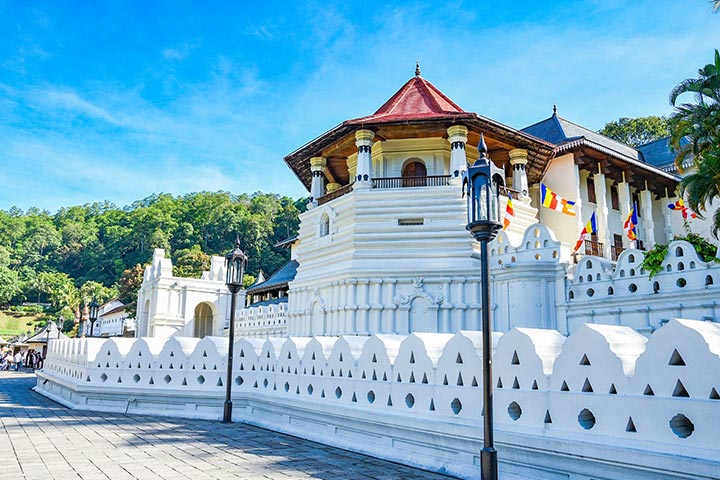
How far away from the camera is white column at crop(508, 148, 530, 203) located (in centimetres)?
2102

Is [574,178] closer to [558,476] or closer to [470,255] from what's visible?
[470,255]

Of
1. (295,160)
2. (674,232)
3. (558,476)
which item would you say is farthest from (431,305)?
(674,232)

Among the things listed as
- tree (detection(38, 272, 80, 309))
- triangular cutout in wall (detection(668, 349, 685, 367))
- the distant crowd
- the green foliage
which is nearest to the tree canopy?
tree (detection(38, 272, 80, 309))

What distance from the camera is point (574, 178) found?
912 inches

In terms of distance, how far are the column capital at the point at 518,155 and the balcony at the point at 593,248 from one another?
4451 millimetres

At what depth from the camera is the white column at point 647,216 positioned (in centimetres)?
2673

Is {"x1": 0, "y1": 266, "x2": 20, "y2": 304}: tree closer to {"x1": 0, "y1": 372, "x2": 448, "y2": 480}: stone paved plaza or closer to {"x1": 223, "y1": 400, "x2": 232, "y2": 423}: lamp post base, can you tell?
{"x1": 0, "y1": 372, "x2": 448, "y2": 480}: stone paved plaza

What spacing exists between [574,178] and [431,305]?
961 cm

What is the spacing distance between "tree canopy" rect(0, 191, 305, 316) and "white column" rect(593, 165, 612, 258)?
43.0 meters

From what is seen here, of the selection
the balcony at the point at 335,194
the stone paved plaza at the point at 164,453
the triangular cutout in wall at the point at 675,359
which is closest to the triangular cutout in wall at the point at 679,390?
the triangular cutout in wall at the point at 675,359

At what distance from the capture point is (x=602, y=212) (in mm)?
23672

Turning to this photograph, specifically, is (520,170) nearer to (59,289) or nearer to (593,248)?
(593,248)

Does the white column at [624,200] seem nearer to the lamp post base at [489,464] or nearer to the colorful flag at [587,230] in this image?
the colorful flag at [587,230]

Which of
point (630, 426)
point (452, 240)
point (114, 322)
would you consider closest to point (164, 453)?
point (630, 426)
